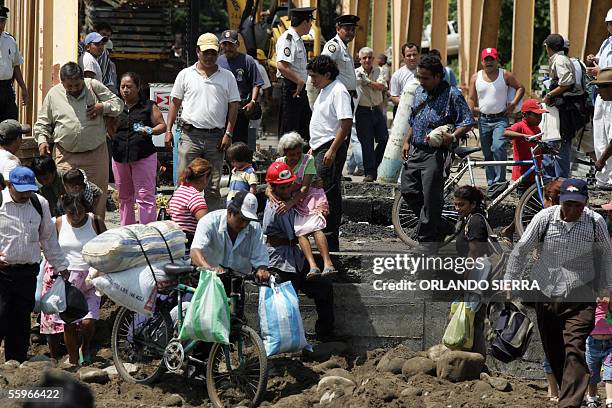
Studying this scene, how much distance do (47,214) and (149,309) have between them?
3.52 feet

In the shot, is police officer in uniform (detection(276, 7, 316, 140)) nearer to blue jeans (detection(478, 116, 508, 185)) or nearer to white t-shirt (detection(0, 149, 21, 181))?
blue jeans (detection(478, 116, 508, 185))

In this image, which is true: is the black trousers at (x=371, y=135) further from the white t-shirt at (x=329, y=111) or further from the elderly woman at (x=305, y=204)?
the elderly woman at (x=305, y=204)

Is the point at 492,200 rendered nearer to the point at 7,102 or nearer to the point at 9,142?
the point at 9,142

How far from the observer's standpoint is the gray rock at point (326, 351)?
11.4 meters

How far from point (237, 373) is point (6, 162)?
9.77 feet

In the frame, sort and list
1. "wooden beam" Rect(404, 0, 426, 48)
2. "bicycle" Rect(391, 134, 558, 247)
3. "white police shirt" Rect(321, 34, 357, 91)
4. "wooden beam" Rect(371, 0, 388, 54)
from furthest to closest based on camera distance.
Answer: "wooden beam" Rect(371, 0, 388, 54), "wooden beam" Rect(404, 0, 426, 48), "white police shirt" Rect(321, 34, 357, 91), "bicycle" Rect(391, 134, 558, 247)

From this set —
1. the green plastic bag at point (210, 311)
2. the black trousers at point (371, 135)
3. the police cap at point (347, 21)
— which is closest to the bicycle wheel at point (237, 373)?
the green plastic bag at point (210, 311)

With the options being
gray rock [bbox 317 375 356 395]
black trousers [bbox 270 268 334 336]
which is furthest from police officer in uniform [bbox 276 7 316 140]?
gray rock [bbox 317 375 356 395]

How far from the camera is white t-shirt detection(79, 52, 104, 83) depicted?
14930mm

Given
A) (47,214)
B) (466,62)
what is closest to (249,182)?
(47,214)

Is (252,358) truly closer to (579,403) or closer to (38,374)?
(38,374)

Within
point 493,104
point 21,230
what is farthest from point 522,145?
point 21,230

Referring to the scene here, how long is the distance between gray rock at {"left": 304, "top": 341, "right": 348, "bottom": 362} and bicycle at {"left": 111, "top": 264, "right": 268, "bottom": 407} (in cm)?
136

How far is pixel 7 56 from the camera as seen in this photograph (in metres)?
14.9
